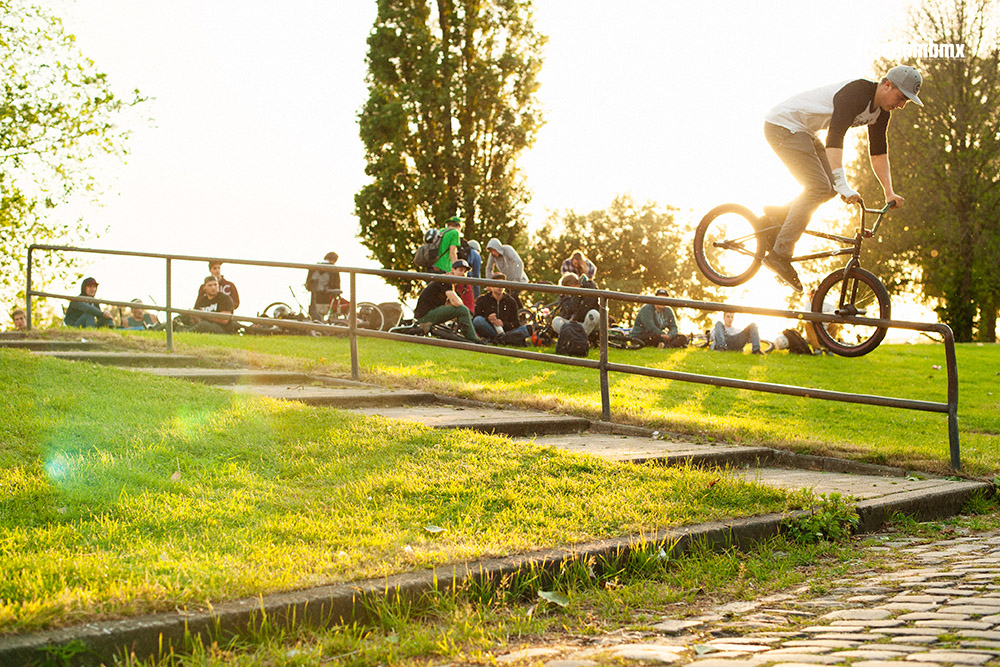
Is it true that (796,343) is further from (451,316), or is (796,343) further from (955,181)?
(955,181)

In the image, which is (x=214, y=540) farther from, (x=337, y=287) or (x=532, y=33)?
(x=532, y=33)

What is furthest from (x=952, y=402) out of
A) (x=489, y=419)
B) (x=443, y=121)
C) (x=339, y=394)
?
(x=443, y=121)

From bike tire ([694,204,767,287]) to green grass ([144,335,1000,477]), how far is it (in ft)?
4.51

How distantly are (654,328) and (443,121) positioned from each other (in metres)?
19.0

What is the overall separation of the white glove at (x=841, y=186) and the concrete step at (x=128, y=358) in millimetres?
6698

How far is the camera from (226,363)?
1009 centimetres

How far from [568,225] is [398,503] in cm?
5556

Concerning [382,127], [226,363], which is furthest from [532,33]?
[226,363]

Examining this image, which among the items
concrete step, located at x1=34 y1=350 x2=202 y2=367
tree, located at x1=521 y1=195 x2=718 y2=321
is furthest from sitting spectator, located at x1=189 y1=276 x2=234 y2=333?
tree, located at x1=521 y1=195 x2=718 y2=321

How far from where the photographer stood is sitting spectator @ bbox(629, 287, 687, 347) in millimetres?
18531

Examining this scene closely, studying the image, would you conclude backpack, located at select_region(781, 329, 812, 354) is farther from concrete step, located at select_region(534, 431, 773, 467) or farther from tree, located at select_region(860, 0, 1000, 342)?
tree, located at select_region(860, 0, 1000, 342)

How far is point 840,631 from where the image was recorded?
3736mm

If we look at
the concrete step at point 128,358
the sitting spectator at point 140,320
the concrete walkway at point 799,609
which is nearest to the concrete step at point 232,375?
the concrete step at point 128,358

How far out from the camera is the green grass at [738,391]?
811 centimetres
